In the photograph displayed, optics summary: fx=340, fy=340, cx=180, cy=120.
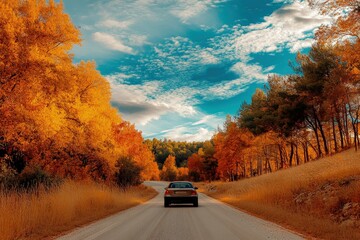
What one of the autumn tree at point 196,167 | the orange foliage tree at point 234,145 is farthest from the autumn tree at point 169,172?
the orange foliage tree at point 234,145

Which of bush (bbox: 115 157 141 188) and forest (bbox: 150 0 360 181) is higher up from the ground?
forest (bbox: 150 0 360 181)

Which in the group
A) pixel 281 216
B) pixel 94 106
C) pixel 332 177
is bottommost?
pixel 281 216

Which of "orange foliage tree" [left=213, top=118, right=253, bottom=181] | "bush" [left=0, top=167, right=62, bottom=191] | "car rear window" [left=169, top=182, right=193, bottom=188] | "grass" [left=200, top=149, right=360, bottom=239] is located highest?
"orange foliage tree" [left=213, top=118, right=253, bottom=181]

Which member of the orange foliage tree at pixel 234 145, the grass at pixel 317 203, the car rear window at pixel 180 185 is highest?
the orange foliage tree at pixel 234 145

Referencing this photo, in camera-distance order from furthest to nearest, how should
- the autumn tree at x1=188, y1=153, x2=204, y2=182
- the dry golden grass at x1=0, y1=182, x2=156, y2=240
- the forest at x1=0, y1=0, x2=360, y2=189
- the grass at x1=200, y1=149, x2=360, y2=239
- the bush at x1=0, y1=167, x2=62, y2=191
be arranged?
1. the autumn tree at x1=188, y1=153, x2=204, y2=182
2. the bush at x1=0, y1=167, x2=62, y2=191
3. the forest at x1=0, y1=0, x2=360, y2=189
4. the grass at x1=200, y1=149, x2=360, y2=239
5. the dry golden grass at x1=0, y1=182, x2=156, y2=240

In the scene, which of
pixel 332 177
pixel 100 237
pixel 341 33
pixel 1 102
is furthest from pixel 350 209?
pixel 1 102

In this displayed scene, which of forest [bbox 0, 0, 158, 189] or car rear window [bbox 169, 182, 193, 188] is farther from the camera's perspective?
car rear window [bbox 169, 182, 193, 188]

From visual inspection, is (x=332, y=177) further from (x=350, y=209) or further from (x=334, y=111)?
(x=334, y=111)

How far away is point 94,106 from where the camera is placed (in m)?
25.7

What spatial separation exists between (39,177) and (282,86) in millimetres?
42999

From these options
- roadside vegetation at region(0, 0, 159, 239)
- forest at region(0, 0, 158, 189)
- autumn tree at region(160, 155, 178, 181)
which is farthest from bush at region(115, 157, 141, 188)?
autumn tree at region(160, 155, 178, 181)

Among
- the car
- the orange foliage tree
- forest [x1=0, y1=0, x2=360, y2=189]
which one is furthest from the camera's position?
the orange foliage tree

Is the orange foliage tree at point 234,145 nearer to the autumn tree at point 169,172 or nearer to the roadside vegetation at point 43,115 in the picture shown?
the roadside vegetation at point 43,115

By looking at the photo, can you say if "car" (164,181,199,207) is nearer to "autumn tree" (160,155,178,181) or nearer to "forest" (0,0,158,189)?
"forest" (0,0,158,189)
